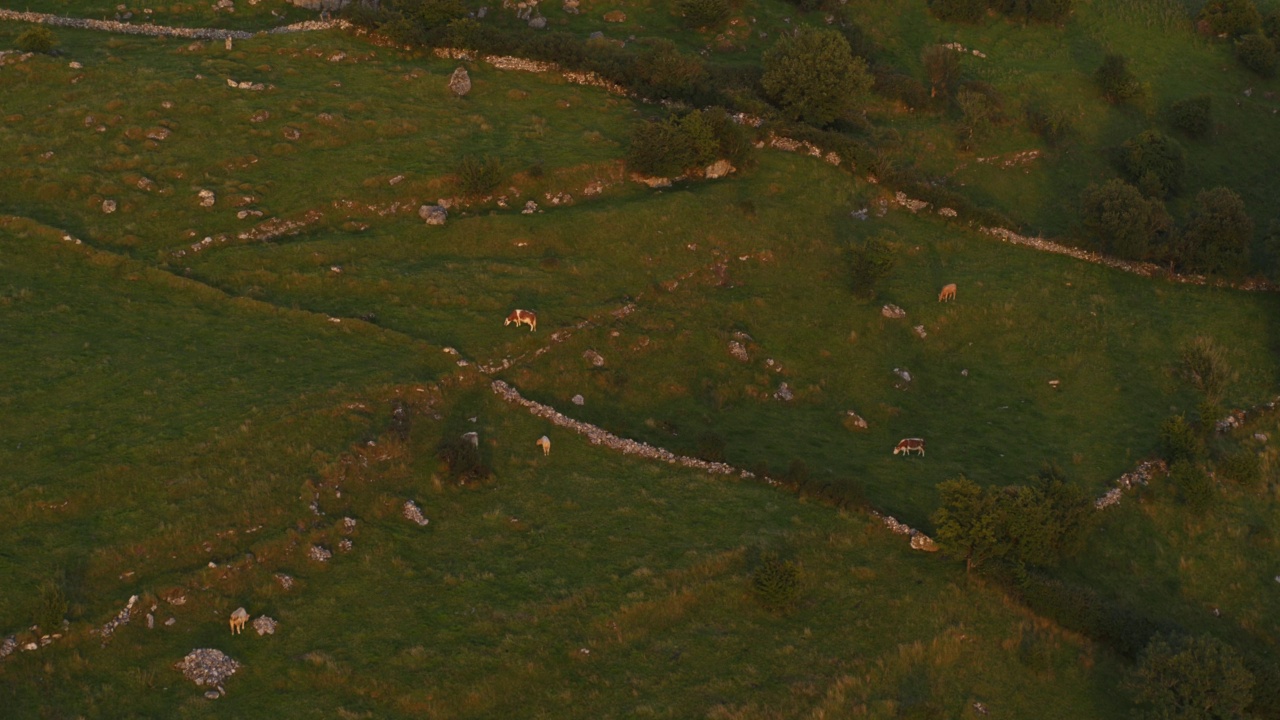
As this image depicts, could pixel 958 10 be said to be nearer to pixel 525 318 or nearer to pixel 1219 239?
pixel 1219 239

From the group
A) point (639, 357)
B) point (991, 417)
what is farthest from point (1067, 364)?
point (639, 357)

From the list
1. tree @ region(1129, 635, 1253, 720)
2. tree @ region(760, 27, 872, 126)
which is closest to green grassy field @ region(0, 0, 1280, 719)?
tree @ region(1129, 635, 1253, 720)

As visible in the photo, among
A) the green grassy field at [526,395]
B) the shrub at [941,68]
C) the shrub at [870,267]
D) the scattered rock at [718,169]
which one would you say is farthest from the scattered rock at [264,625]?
the shrub at [941,68]

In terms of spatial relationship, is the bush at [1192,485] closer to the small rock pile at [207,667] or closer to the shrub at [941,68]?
the small rock pile at [207,667]

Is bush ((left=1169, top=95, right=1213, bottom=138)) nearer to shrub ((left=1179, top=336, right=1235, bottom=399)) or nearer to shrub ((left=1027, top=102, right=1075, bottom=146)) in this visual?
shrub ((left=1027, top=102, right=1075, bottom=146))

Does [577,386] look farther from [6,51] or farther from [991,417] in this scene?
[6,51]

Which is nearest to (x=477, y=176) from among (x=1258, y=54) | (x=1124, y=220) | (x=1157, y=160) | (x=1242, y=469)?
(x=1124, y=220)
